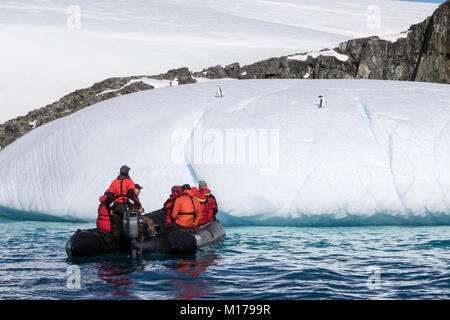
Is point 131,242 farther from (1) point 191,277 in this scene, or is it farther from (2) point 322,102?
(2) point 322,102

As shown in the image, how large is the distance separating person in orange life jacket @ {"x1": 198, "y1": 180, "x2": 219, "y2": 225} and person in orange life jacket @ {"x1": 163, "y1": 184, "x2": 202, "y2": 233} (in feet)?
1.04

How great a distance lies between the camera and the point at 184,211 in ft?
30.2

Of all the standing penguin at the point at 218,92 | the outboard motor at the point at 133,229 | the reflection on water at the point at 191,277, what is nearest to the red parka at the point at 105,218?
the outboard motor at the point at 133,229

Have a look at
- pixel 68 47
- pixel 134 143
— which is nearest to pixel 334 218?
pixel 134 143

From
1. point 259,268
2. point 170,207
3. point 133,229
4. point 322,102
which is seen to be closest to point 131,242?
point 133,229

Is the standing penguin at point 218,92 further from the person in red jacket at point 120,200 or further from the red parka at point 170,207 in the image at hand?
the person in red jacket at point 120,200

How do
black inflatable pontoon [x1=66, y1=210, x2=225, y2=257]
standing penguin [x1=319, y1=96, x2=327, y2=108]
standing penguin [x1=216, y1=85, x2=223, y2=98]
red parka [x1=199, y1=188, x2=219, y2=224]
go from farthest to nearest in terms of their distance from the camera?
standing penguin [x1=216, y1=85, x2=223, y2=98] → standing penguin [x1=319, y1=96, x2=327, y2=108] → red parka [x1=199, y1=188, x2=219, y2=224] → black inflatable pontoon [x1=66, y1=210, x2=225, y2=257]

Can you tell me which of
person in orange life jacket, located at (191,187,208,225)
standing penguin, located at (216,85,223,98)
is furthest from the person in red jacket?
standing penguin, located at (216,85,223,98)

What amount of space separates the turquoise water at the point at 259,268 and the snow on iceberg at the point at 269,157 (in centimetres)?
46

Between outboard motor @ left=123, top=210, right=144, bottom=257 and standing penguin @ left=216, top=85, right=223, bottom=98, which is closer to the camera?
outboard motor @ left=123, top=210, right=144, bottom=257

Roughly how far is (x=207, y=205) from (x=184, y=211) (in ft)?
1.93

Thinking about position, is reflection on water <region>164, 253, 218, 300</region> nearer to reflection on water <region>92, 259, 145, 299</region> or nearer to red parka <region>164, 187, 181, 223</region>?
reflection on water <region>92, 259, 145, 299</region>

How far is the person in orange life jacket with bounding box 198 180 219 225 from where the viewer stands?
31.6 ft
